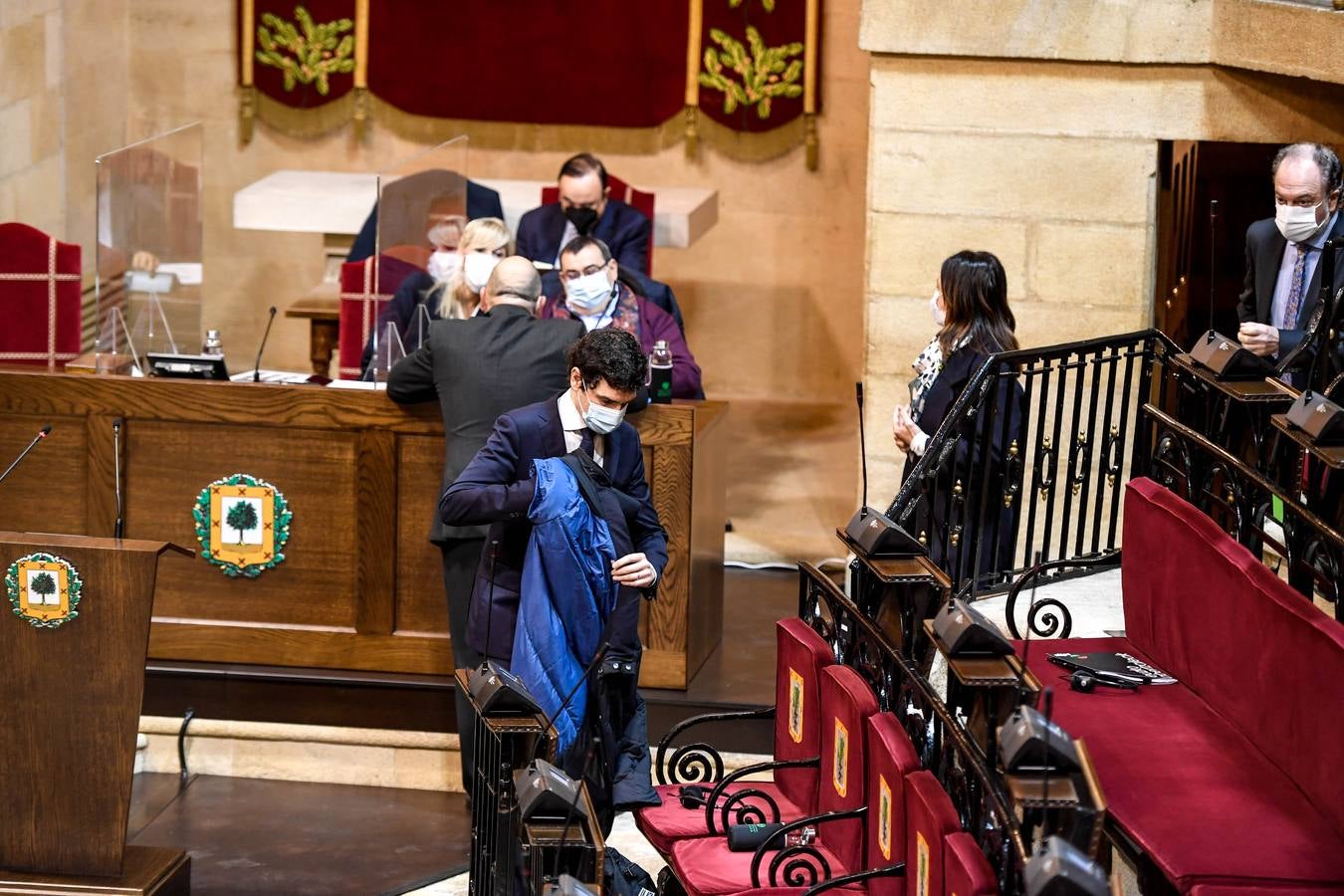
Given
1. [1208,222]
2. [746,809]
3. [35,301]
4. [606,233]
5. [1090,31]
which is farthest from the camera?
[1208,222]

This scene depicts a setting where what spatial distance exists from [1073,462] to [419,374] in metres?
1.88

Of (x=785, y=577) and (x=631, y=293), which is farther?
(x=785, y=577)

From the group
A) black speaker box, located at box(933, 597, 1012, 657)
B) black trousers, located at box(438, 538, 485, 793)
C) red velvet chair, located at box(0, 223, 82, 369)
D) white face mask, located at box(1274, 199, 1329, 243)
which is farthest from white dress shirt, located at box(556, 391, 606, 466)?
red velvet chair, located at box(0, 223, 82, 369)

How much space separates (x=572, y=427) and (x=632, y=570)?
390mm

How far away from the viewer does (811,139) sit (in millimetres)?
10891

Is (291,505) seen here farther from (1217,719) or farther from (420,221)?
(1217,719)

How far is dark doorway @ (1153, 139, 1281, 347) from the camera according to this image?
803 centimetres

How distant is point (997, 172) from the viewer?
743cm

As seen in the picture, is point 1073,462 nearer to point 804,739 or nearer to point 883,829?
point 804,739

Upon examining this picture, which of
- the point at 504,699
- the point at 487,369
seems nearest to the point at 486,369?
the point at 487,369

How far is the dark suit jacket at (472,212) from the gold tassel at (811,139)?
2.79m

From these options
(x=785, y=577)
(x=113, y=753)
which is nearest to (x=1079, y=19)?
(x=785, y=577)

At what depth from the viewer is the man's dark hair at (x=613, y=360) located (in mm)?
4750

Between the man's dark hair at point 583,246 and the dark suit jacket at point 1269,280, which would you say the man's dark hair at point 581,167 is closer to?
the man's dark hair at point 583,246
